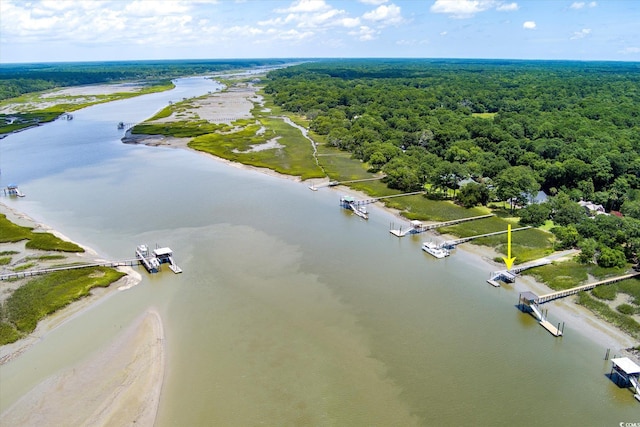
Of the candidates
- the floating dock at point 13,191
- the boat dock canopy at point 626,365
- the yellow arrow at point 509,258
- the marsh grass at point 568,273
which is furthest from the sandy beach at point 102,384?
the floating dock at point 13,191

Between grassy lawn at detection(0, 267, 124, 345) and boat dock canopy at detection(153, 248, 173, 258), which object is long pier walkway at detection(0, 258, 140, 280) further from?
boat dock canopy at detection(153, 248, 173, 258)

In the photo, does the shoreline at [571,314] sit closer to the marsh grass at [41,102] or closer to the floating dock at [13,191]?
the floating dock at [13,191]

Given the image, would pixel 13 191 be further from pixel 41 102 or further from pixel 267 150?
pixel 41 102

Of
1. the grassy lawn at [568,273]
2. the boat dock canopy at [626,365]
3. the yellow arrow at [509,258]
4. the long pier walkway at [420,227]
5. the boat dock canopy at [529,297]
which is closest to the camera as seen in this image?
the boat dock canopy at [626,365]

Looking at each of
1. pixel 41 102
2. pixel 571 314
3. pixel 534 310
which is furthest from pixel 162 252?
pixel 41 102

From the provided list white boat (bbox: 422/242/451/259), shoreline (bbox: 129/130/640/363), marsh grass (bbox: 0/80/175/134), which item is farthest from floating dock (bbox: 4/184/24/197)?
marsh grass (bbox: 0/80/175/134)

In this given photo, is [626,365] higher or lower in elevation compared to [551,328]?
higher
